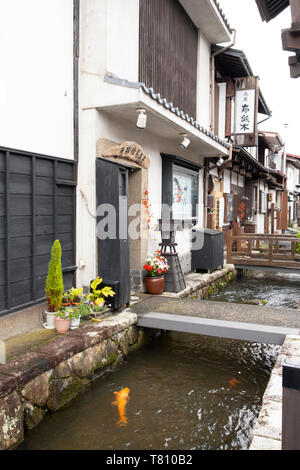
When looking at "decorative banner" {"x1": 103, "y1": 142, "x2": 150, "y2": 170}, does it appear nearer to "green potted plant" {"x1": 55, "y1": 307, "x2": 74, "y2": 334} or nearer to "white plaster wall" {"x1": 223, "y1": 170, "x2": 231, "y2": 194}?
"green potted plant" {"x1": 55, "y1": 307, "x2": 74, "y2": 334}

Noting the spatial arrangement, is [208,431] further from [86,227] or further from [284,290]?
[284,290]

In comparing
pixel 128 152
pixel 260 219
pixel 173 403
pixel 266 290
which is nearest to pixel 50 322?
pixel 173 403

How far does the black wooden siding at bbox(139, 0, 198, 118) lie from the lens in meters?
7.96

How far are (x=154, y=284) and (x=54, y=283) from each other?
10.4ft

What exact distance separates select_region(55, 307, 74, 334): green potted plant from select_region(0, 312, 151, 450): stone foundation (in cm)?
14

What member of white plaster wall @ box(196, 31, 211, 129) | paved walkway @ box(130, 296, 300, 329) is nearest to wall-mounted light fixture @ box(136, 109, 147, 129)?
paved walkway @ box(130, 296, 300, 329)

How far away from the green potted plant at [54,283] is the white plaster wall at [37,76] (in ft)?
5.11

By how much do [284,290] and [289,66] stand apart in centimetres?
848

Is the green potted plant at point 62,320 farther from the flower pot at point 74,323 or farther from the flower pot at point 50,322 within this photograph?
the flower pot at point 50,322

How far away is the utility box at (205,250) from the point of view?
11070 millimetres

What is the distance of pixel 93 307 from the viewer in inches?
231

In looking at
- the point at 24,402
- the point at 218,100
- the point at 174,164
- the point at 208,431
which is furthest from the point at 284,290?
the point at 24,402

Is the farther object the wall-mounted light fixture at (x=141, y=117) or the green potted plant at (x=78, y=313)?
the wall-mounted light fixture at (x=141, y=117)

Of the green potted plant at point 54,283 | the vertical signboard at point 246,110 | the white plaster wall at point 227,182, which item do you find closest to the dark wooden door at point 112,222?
the green potted plant at point 54,283
